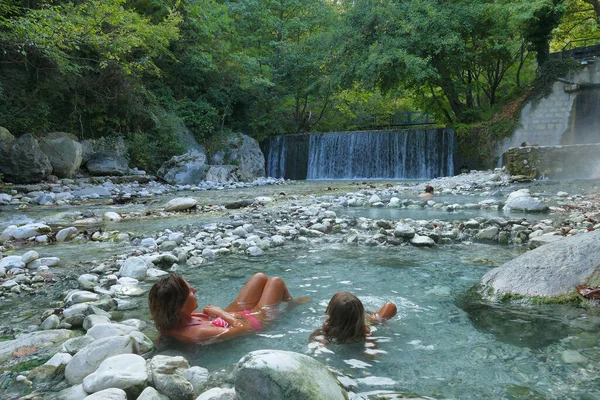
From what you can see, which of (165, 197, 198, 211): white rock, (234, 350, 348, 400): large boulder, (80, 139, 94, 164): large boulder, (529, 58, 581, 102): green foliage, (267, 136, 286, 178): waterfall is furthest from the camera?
(267, 136, 286, 178): waterfall

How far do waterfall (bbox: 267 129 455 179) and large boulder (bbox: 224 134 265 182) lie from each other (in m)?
1.42

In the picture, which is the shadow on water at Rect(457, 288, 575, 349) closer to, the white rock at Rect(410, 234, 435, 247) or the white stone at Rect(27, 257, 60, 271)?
the white rock at Rect(410, 234, 435, 247)

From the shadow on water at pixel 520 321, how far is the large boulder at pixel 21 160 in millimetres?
11917

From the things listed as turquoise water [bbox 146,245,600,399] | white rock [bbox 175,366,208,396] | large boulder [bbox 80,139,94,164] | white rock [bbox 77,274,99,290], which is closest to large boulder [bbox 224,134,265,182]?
large boulder [bbox 80,139,94,164]

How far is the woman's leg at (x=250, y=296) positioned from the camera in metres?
2.86

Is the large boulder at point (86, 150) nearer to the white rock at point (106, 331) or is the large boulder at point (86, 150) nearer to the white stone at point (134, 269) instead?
the white stone at point (134, 269)

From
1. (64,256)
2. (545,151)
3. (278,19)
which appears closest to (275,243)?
(64,256)

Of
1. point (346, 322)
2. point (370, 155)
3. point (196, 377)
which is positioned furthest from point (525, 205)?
point (370, 155)

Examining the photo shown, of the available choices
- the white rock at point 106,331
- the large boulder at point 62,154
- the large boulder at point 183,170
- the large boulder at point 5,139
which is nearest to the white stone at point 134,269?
the white rock at point 106,331

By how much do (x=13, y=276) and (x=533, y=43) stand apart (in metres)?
19.1

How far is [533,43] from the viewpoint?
16.7 m

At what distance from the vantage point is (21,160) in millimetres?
10984

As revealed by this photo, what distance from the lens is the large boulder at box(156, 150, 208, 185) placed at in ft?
47.9

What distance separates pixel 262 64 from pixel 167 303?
21214 millimetres
